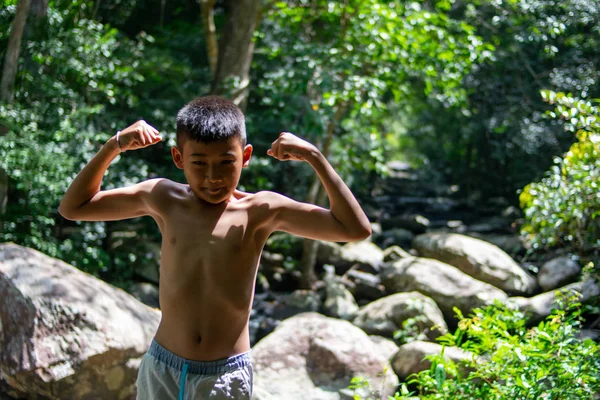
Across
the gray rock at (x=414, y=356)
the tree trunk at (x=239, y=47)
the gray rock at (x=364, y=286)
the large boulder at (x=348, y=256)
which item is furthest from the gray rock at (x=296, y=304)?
the gray rock at (x=414, y=356)

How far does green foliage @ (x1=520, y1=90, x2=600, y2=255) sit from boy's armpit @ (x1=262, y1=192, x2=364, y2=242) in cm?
238

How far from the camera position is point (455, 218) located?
11281 mm

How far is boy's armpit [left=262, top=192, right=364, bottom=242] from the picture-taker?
1978mm

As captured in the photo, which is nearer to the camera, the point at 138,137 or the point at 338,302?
the point at 138,137

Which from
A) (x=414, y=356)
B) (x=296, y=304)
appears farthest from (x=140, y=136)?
(x=296, y=304)

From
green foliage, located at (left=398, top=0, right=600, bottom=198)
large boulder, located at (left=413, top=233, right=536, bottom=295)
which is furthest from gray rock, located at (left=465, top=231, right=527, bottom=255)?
large boulder, located at (left=413, top=233, right=536, bottom=295)

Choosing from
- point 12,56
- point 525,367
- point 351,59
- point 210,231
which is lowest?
point 525,367

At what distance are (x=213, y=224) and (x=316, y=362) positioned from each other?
8.00 ft

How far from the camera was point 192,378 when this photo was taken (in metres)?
1.94

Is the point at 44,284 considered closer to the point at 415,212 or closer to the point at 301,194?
the point at 301,194

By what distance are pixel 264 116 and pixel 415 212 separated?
5495mm

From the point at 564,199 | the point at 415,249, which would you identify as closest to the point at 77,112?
the point at 564,199

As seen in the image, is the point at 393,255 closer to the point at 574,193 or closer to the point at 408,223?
the point at 408,223

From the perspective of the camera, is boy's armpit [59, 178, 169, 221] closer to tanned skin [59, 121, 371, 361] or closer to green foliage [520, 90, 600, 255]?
tanned skin [59, 121, 371, 361]
